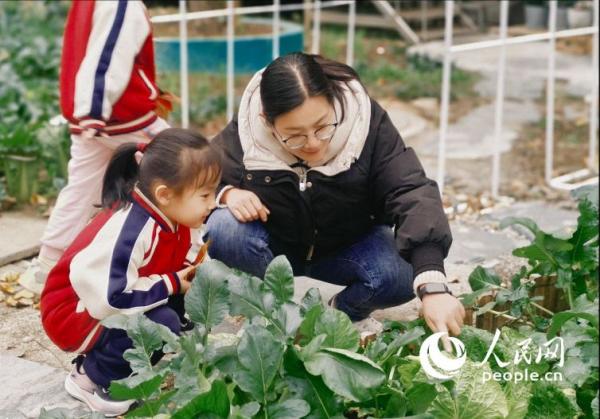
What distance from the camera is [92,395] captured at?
2.63 metres

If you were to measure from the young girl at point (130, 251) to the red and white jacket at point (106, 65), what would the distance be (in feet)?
3.10

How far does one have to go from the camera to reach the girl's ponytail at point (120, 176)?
262 centimetres

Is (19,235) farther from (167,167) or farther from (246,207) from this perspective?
(167,167)

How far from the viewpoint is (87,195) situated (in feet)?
12.4

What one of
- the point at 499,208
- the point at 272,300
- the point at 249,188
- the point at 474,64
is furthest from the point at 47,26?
the point at 272,300

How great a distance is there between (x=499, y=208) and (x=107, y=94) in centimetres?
218

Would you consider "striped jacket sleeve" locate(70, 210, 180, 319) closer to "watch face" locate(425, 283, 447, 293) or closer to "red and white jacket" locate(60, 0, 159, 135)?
"watch face" locate(425, 283, 447, 293)

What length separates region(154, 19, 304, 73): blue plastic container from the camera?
23.0 feet

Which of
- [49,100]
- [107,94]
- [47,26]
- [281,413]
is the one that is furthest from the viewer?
[47,26]

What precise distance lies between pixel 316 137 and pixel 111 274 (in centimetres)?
69

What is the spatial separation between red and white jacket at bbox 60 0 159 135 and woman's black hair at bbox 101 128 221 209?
94 centimetres

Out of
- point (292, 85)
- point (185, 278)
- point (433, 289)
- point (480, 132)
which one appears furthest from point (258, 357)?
point (480, 132)

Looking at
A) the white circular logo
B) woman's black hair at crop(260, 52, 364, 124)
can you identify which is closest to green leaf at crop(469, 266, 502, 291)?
the white circular logo

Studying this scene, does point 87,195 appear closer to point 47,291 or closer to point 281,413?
point 47,291
